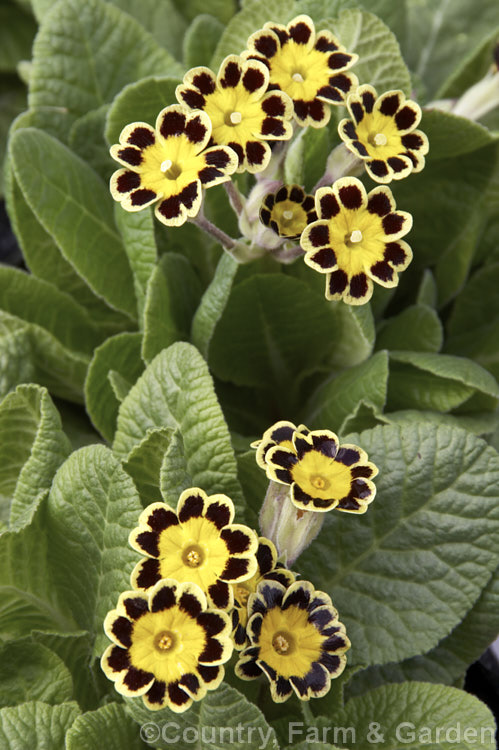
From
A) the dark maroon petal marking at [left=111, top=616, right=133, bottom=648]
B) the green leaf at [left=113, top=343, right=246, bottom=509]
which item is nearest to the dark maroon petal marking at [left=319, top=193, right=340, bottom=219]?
the green leaf at [left=113, top=343, right=246, bottom=509]

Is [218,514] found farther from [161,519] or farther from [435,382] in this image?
[435,382]

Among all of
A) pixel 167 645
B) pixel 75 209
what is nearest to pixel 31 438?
pixel 75 209

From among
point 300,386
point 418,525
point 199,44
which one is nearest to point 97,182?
point 199,44

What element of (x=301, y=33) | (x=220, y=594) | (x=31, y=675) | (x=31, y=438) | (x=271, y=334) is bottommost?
(x=31, y=675)

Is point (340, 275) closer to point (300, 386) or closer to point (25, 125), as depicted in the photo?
point (300, 386)

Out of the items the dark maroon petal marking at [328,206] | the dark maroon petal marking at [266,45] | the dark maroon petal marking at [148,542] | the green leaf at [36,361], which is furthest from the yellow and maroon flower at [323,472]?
the green leaf at [36,361]

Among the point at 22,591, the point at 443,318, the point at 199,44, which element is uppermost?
the point at 199,44

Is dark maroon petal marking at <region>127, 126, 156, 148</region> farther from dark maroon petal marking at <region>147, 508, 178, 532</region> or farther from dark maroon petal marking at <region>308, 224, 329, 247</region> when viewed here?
dark maroon petal marking at <region>147, 508, 178, 532</region>
